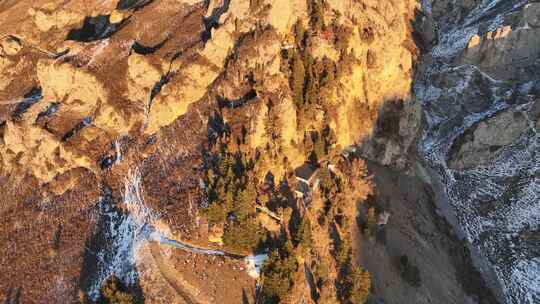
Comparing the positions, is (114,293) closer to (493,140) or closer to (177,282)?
(177,282)

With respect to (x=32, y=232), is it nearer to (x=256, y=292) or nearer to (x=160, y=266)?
(x=160, y=266)

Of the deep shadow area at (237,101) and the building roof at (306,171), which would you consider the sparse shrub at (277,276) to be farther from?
the deep shadow area at (237,101)

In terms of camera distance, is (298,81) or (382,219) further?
(298,81)

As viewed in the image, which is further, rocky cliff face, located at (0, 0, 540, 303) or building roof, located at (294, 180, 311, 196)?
building roof, located at (294, 180, 311, 196)

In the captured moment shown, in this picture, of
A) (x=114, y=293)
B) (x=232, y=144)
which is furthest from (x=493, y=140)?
(x=114, y=293)

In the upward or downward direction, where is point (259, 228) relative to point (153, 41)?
downward

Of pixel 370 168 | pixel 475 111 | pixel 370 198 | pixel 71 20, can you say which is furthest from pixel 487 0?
pixel 71 20

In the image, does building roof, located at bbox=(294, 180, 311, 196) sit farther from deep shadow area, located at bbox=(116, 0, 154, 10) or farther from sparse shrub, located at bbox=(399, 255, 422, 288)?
deep shadow area, located at bbox=(116, 0, 154, 10)

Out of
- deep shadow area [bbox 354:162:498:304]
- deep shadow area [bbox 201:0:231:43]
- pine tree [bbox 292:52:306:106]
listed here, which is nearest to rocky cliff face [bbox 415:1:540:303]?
deep shadow area [bbox 354:162:498:304]
